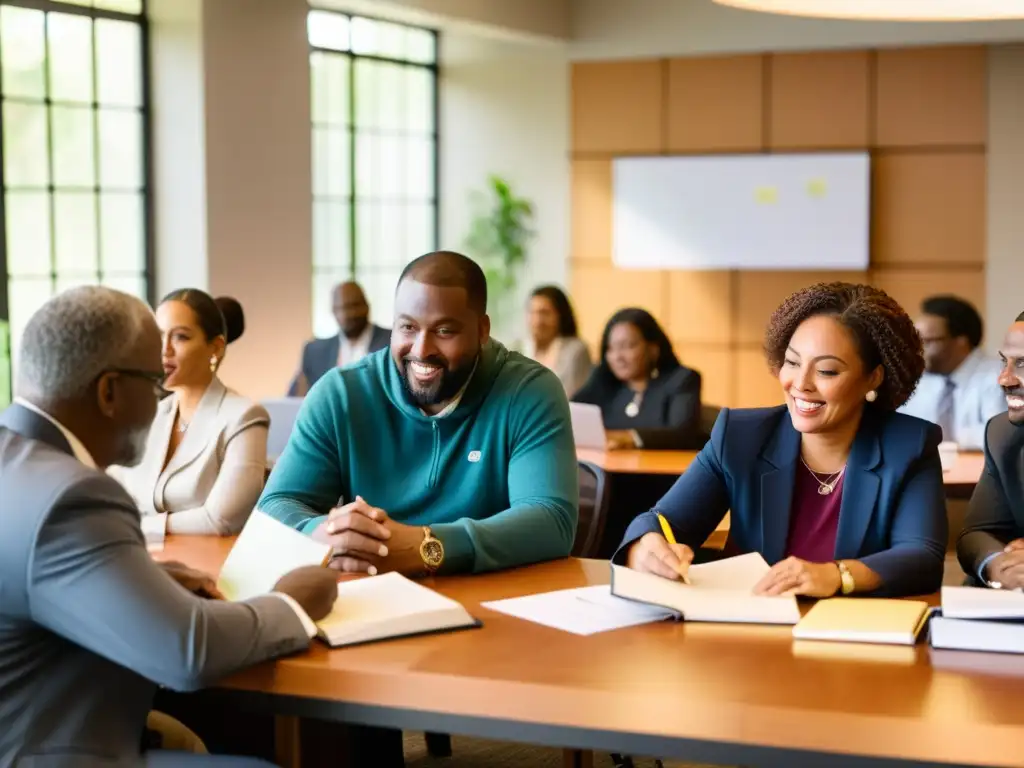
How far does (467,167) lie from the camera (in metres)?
11.7

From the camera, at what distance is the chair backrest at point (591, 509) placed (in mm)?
3842

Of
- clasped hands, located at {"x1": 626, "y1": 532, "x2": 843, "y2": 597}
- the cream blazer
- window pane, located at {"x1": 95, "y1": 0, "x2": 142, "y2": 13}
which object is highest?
window pane, located at {"x1": 95, "y1": 0, "x2": 142, "y2": 13}

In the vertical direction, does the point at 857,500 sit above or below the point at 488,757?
above

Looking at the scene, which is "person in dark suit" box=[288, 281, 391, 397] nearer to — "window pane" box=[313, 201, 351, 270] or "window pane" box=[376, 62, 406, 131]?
"window pane" box=[313, 201, 351, 270]

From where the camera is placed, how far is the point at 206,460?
394 centimetres

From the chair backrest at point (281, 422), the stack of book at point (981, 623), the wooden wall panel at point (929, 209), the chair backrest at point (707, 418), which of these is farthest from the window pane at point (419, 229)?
the stack of book at point (981, 623)

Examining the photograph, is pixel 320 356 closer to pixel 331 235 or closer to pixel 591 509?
pixel 331 235

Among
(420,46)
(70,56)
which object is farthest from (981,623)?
(420,46)

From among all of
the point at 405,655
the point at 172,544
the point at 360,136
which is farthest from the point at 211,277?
the point at 405,655

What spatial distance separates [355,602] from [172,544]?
970 millimetres

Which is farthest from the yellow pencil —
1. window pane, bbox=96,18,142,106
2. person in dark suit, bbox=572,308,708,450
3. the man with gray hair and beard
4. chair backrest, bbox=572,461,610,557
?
window pane, bbox=96,18,142,106

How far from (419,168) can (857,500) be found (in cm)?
882

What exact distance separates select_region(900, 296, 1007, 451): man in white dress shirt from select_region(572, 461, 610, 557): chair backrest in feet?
9.56

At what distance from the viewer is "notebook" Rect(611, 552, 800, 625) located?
105 inches
